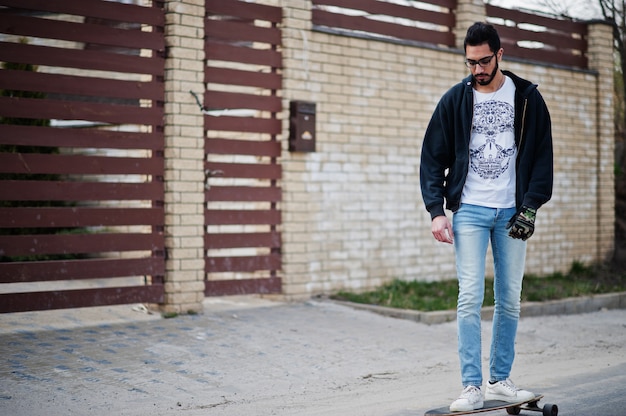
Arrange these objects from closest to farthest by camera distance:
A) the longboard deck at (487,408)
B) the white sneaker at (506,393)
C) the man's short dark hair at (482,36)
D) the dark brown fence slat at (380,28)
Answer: the longboard deck at (487,408) → the man's short dark hair at (482,36) → the white sneaker at (506,393) → the dark brown fence slat at (380,28)

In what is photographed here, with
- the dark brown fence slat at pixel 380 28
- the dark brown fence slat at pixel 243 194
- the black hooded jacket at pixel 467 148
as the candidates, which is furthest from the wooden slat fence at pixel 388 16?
the black hooded jacket at pixel 467 148

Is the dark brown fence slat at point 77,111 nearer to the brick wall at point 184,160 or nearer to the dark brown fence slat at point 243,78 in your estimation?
the brick wall at point 184,160

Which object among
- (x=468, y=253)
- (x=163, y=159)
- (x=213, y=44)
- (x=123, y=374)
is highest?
(x=213, y=44)

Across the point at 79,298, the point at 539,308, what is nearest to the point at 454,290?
the point at 539,308

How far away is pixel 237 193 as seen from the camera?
9602mm

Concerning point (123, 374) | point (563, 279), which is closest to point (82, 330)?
point (123, 374)

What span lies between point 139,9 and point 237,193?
2.21 meters

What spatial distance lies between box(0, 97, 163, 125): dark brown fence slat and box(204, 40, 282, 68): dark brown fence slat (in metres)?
0.98

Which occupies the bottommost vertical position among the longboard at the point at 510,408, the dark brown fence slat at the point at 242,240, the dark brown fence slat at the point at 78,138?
the longboard at the point at 510,408

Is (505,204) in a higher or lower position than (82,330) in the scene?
higher

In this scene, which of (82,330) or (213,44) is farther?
(213,44)

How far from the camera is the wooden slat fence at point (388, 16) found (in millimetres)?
10633

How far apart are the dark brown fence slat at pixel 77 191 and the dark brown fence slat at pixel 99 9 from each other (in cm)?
161

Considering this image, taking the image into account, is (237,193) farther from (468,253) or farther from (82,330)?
(468,253)
